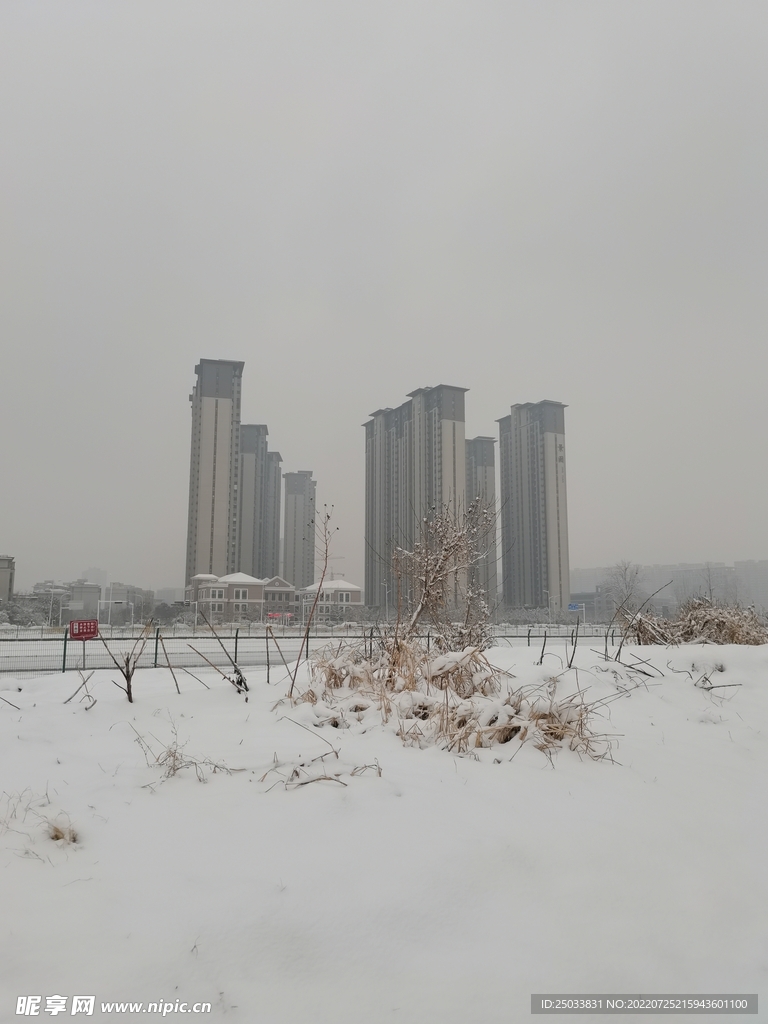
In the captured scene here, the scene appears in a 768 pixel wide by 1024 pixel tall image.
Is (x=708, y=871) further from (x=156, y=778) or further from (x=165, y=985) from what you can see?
(x=156, y=778)

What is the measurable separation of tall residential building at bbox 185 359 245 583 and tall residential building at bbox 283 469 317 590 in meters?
10.6

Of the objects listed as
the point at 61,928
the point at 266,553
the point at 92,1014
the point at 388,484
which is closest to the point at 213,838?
the point at 61,928

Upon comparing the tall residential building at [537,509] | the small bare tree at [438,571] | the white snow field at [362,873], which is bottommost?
the white snow field at [362,873]

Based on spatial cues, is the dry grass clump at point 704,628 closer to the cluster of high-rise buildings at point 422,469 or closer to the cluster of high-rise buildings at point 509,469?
the cluster of high-rise buildings at point 509,469

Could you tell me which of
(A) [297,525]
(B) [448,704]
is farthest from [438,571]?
(A) [297,525]

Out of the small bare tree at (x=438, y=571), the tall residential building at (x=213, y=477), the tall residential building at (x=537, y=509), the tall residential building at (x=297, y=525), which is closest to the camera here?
the small bare tree at (x=438, y=571)

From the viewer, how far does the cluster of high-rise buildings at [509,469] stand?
50719 mm

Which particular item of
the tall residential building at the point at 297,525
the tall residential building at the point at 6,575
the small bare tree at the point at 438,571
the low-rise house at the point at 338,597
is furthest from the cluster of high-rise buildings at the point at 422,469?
the small bare tree at the point at 438,571

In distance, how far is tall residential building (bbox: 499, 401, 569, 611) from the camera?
56.9 metres

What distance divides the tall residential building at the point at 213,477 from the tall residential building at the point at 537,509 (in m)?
27.6

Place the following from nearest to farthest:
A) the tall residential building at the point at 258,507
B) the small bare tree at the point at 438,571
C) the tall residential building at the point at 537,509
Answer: the small bare tree at the point at 438,571
the tall residential building at the point at 537,509
the tall residential building at the point at 258,507

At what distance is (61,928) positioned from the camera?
186 centimetres

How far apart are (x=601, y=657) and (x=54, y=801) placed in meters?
4.66

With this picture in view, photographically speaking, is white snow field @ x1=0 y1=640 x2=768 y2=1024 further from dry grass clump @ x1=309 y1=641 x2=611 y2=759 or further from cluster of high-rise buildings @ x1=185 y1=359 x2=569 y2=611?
cluster of high-rise buildings @ x1=185 y1=359 x2=569 y2=611
